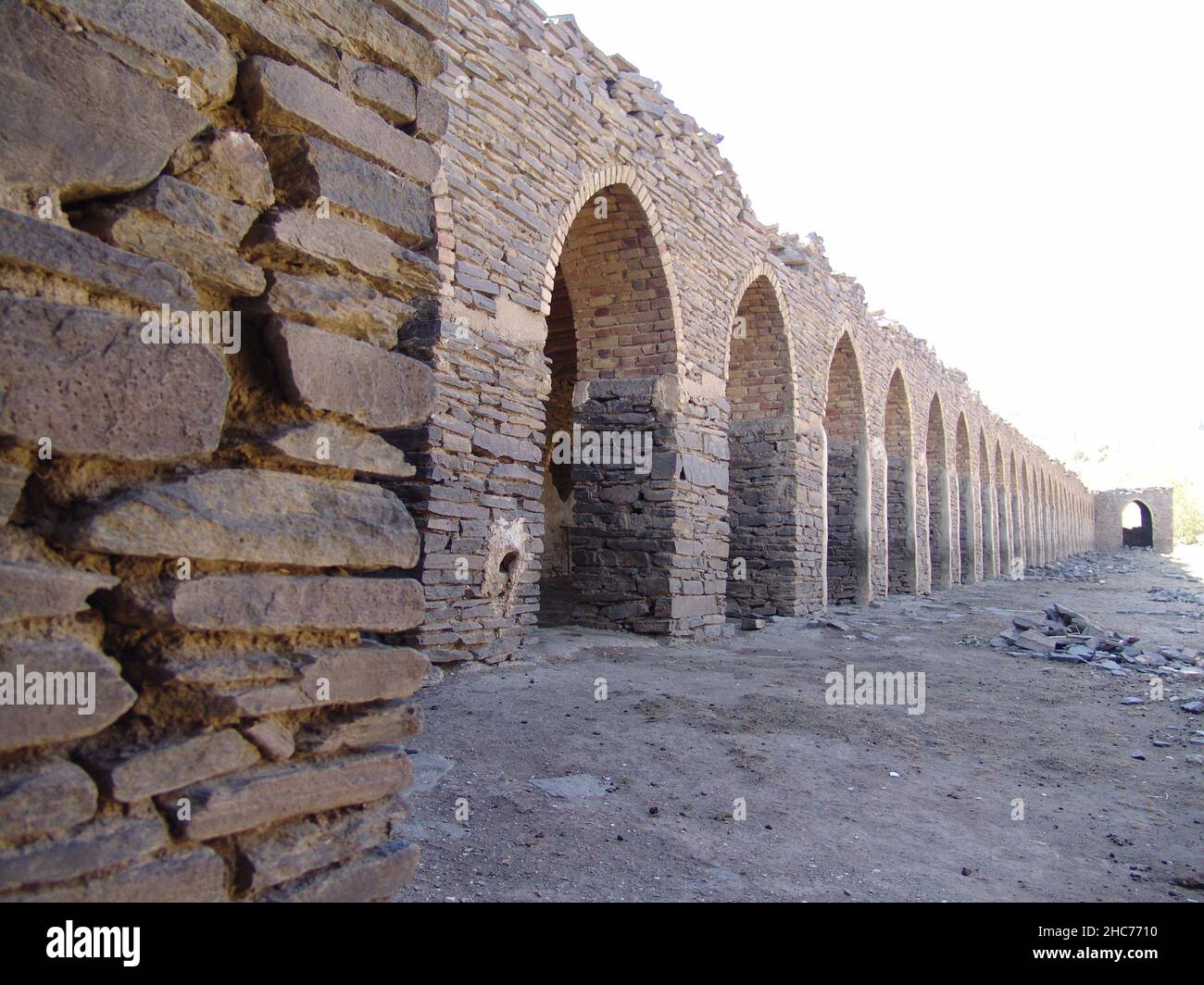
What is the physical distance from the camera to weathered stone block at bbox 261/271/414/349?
5.94 feet

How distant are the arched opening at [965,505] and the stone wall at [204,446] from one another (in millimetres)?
22546

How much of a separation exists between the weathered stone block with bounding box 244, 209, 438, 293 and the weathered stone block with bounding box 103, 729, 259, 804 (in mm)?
985

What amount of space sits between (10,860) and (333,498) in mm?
850

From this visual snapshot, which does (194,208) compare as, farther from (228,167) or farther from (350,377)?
(350,377)

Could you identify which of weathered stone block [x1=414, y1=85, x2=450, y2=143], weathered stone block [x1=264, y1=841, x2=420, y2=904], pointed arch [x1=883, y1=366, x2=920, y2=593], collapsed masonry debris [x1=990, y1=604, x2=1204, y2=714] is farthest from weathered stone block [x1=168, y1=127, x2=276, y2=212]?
pointed arch [x1=883, y1=366, x2=920, y2=593]

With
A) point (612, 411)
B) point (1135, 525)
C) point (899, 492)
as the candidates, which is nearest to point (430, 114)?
point (612, 411)

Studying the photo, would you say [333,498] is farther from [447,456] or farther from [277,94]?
[447,456]

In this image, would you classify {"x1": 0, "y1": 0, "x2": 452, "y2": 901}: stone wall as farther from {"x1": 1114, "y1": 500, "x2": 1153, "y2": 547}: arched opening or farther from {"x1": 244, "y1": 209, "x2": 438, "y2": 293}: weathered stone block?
{"x1": 1114, "y1": 500, "x2": 1153, "y2": 547}: arched opening

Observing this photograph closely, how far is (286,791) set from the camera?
1.69 meters

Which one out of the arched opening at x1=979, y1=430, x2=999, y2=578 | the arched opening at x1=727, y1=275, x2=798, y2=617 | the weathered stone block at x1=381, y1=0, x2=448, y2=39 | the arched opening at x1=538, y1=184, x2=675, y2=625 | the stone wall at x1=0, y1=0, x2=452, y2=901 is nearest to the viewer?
the stone wall at x1=0, y1=0, x2=452, y2=901

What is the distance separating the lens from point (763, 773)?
4215 mm

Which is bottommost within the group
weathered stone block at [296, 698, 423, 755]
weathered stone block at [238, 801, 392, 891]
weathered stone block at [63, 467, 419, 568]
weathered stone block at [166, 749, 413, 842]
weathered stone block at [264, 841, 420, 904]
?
weathered stone block at [264, 841, 420, 904]

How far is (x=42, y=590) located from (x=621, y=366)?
7152 mm

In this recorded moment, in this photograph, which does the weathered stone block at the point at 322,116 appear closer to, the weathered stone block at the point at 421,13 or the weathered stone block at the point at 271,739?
the weathered stone block at the point at 421,13
